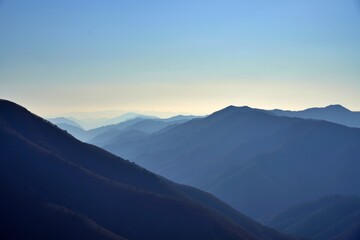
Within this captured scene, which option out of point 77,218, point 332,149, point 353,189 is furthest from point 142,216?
point 332,149

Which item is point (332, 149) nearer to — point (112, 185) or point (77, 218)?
point (112, 185)

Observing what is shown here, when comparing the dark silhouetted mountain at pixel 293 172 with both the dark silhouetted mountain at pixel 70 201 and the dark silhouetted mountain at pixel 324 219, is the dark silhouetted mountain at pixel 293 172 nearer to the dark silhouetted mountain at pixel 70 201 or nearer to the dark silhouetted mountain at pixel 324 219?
the dark silhouetted mountain at pixel 324 219

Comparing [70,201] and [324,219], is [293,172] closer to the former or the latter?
[324,219]

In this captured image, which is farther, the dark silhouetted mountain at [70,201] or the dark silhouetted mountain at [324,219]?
the dark silhouetted mountain at [324,219]

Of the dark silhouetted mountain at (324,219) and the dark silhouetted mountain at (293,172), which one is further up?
the dark silhouetted mountain at (293,172)

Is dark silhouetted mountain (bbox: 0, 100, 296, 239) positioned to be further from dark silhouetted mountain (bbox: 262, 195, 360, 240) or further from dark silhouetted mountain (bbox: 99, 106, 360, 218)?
dark silhouetted mountain (bbox: 99, 106, 360, 218)

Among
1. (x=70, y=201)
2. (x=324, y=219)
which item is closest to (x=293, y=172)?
(x=324, y=219)

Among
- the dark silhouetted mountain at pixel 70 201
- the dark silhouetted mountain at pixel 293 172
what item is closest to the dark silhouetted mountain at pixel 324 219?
the dark silhouetted mountain at pixel 293 172
